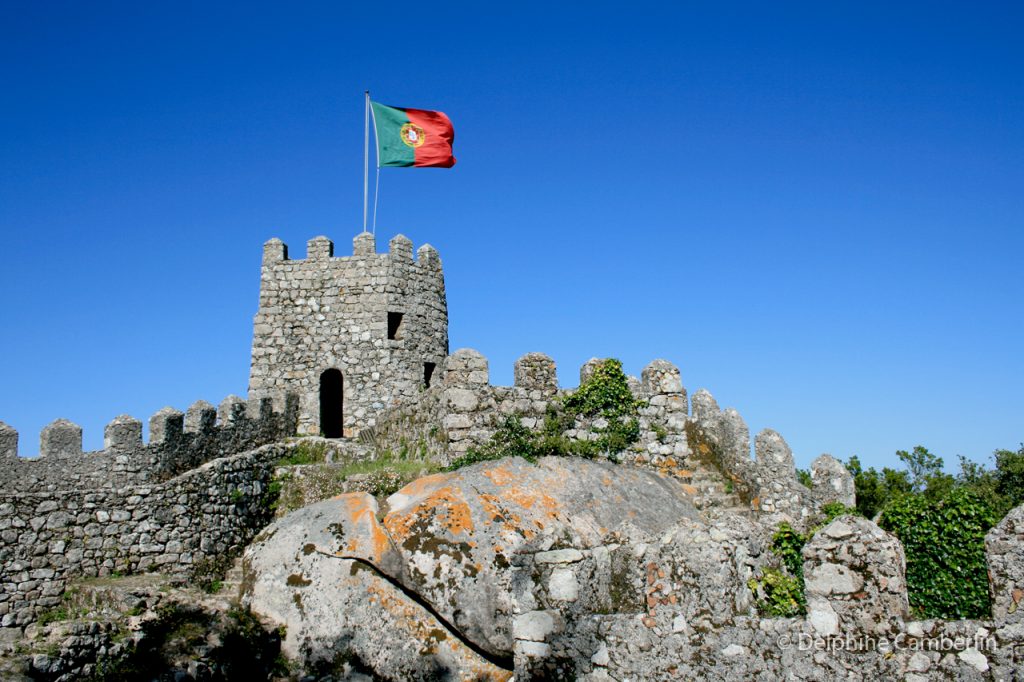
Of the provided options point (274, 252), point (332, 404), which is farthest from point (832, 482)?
point (274, 252)

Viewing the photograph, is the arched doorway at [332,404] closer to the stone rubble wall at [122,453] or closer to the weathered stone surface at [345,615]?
the stone rubble wall at [122,453]

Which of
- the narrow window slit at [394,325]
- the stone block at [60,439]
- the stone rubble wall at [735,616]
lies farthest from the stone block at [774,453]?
the stone block at [60,439]

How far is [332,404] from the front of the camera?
26422mm

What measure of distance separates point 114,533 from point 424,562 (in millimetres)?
8163

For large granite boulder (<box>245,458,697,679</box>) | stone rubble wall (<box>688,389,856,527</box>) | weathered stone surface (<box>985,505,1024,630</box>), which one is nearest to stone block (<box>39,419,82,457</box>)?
large granite boulder (<box>245,458,697,679</box>)

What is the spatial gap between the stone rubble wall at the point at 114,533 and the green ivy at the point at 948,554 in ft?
45.3

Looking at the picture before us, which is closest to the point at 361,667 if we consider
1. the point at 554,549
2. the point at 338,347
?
the point at 554,549

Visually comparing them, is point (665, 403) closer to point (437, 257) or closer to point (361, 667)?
point (361, 667)

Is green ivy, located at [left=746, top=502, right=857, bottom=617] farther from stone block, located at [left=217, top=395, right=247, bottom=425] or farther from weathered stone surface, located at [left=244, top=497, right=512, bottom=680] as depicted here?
stone block, located at [left=217, top=395, right=247, bottom=425]

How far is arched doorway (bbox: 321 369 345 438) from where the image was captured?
82.2ft

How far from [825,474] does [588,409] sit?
4415mm

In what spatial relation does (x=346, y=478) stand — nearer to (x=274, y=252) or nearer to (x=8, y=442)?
(x=8, y=442)

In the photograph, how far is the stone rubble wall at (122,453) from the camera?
55.6 ft

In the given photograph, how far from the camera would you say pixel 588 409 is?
1617 centimetres
